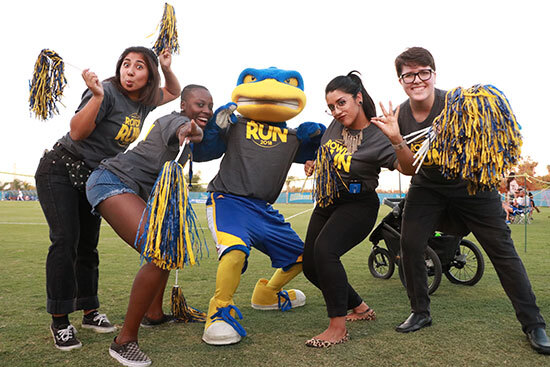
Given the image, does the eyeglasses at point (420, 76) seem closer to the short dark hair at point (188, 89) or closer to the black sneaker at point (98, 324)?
the short dark hair at point (188, 89)

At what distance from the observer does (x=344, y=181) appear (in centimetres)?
313

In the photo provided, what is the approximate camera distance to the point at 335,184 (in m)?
3.08

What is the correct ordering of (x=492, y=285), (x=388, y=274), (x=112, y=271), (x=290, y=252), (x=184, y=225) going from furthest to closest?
1. (x=112, y=271)
2. (x=388, y=274)
3. (x=492, y=285)
4. (x=290, y=252)
5. (x=184, y=225)

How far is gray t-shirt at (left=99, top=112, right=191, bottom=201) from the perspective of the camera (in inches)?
108

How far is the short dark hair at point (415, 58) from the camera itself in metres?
2.90

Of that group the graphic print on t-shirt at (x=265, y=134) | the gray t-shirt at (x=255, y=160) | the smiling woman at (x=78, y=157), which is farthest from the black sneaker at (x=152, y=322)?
the graphic print on t-shirt at (x=265, y=134)

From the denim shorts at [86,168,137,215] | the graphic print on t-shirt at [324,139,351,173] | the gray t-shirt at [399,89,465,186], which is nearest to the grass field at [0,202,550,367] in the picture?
the denim shorts at [86,168,137,215]

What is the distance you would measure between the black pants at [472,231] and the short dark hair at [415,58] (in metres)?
0.83

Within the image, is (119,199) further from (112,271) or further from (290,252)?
(112,271)

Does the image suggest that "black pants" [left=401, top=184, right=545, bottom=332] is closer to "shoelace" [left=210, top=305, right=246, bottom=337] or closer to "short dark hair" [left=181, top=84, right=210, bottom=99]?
"shoelace" [left=210, top=305, right=246, bottom=337]

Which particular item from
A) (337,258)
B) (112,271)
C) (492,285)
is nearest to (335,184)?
(337,258)

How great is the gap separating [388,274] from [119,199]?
329 centimetres

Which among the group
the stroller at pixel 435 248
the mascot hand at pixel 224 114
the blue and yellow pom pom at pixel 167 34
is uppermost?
the blue and yellow pom pom at pixel 167 34

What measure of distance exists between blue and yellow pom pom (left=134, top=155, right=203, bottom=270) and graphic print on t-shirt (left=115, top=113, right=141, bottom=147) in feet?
1.78
